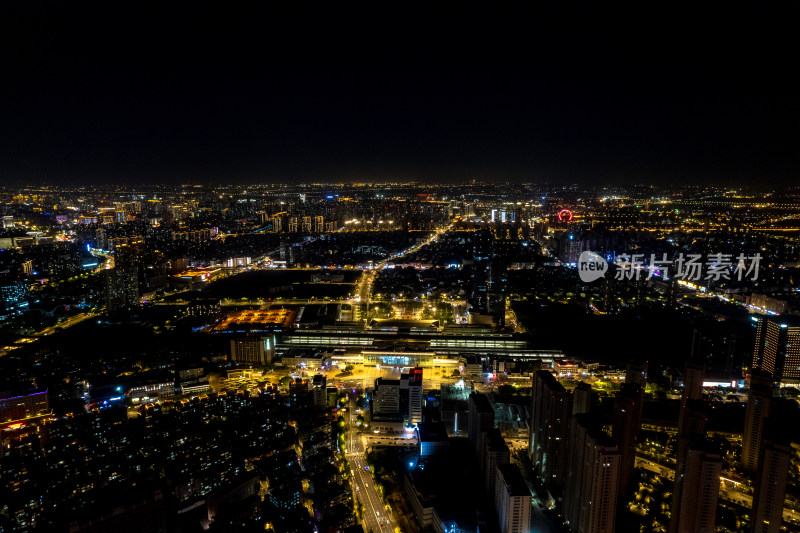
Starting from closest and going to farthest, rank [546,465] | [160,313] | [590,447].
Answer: [590,447] < [546,465] < [160,313]

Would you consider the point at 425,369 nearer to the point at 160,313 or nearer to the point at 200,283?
the point at 160,313

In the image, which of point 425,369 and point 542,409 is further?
point 425,369

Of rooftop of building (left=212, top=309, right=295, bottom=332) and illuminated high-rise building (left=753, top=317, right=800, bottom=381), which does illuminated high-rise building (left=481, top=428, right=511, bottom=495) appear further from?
rooftop of building (left=212, top=309, right=295, bottom=332)

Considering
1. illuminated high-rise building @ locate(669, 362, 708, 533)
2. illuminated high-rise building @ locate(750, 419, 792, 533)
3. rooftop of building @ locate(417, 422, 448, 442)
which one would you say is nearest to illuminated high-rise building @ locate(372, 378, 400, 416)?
rooftop of building @ locate(417, 422, 448, 442)

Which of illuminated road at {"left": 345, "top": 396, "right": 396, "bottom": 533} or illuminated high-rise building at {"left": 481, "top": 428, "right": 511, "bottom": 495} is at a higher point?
illuminated high-rise building at {"left": 481, "top": 428, "right": 511, "bottom": 495}

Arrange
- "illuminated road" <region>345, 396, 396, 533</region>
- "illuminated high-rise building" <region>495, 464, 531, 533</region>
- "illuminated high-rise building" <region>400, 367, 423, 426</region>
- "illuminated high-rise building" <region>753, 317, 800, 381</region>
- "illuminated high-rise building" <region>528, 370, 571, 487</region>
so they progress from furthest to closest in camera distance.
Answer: "illuminated high-rise building" <region>753, 317, 800, 381</region>
"illuminated high-rise building" <region>400, 367, 423, 426</region>
"illuminated high-rise building" <region>528, 370, 571, 487</region>
"illuminated road" <region>345, 396, 396, 533</region>
"illuminated high-rise building" <region>495, 464, 531, 533</region>

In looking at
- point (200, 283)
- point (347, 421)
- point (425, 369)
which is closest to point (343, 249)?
point (200, 283)

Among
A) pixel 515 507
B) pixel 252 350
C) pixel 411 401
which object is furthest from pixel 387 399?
pixel 252 350

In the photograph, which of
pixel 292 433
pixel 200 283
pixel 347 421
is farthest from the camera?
pixel 200 283
